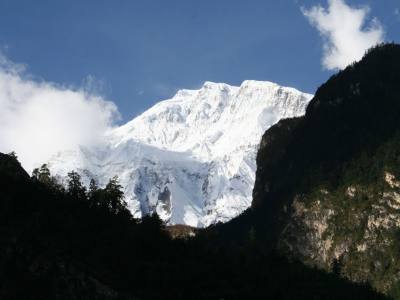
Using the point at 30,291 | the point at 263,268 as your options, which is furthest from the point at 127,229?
the point at 30,291

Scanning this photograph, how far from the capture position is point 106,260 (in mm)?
137125

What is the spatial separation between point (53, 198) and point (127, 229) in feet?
51.1

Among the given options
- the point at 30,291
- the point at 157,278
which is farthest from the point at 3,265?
the point at 157,278

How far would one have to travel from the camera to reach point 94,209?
6727 inches

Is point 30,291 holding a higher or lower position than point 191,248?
lower

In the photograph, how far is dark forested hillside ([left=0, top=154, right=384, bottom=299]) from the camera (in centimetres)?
12394

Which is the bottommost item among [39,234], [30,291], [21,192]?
[30,291]

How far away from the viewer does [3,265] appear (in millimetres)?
123125

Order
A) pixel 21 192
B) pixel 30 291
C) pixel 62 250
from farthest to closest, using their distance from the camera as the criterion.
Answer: pixel 21 192
pixel 62 250
pixel 30 291

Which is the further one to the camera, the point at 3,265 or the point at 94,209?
the point at 94,209

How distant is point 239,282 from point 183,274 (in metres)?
14.5

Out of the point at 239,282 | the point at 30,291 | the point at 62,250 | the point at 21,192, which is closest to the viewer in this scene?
the point at 30,291

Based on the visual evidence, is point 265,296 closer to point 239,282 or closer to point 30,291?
point 239,282

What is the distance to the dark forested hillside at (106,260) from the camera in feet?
407
